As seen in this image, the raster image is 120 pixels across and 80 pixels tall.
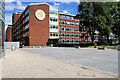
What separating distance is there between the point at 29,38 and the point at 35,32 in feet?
11.6

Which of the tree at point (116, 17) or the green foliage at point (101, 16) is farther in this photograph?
the tree at point (116, 17)

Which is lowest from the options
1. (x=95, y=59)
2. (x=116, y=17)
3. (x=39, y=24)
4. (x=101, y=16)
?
(x=95, y=59)

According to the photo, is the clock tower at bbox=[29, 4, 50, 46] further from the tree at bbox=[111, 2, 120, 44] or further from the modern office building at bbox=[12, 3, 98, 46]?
the tree at bbox=[111, 2, 120, 44]

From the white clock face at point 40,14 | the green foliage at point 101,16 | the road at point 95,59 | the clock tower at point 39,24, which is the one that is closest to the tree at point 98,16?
the green foliage at point 101,16

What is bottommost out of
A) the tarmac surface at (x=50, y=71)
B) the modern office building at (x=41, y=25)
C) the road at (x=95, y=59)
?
the road at (x=95, y=59)

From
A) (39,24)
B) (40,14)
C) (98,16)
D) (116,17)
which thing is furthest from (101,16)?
(40,14)

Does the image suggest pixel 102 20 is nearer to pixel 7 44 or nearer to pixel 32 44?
pixel 32 44

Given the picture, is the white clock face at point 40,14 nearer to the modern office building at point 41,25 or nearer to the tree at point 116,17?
the modern office building at point 41,25

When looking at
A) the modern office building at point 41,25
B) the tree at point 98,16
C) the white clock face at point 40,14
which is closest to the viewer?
the tree at point 98,16

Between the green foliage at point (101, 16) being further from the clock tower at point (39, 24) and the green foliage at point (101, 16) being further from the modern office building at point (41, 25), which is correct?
the clock tower at point (39, 24)

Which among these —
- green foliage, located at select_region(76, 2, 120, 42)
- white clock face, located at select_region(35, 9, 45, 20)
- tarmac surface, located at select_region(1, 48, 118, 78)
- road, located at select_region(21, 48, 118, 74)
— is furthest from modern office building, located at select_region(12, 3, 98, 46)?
tarmac surface, located at select_region(1, 48, 118, 78)

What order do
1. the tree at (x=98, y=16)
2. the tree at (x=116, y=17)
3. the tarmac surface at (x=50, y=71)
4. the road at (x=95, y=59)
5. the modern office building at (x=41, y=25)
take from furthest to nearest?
the modern office building at (x=41, y=25), the tree at (x=116, y=17), the tree at (x=98, y=16), the road at (x=95, y=59), the tarmac surface at (x=50, y=71)

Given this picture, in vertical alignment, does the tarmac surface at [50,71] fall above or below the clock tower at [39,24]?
below

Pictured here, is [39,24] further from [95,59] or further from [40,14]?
[95,59]
